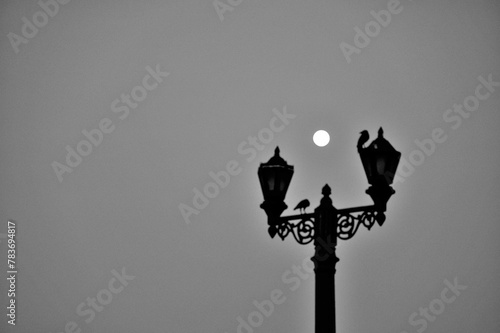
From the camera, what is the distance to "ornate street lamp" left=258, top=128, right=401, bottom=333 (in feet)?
21.6

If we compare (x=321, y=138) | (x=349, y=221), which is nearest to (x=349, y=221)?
(x=349, y=221)

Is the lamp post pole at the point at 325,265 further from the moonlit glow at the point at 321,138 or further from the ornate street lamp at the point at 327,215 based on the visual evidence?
the moonlit glow at the point at 321,138

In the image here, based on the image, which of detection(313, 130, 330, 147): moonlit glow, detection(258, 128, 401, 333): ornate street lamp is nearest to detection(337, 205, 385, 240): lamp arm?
detection(258, 128, 401, 333): ornate street lamp

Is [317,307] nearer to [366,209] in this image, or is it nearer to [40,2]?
[366,209]

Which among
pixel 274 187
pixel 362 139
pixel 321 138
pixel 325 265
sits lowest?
pixel 325 265

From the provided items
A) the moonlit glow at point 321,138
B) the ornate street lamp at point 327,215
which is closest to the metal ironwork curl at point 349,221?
the ornate street lamp at point 327,215

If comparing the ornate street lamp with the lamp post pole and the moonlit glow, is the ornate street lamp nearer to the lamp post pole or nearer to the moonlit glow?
the lamp post pole

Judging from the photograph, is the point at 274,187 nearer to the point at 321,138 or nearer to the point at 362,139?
the point at 362,139

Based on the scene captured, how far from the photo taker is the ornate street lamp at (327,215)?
658cm

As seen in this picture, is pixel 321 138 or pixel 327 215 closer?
pixel 327 215

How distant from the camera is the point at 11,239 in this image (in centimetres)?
2219

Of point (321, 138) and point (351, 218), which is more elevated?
point (321, 138)

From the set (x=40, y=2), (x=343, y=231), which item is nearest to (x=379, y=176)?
(x=343, y=231)

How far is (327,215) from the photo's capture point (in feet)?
22.4
